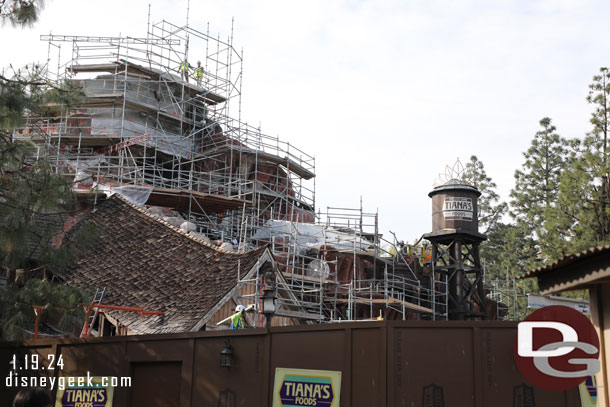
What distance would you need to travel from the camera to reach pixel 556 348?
9648mm

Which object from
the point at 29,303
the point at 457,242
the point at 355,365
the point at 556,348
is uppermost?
the point at 457,242

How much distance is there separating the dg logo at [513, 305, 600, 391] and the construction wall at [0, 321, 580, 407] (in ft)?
0.83

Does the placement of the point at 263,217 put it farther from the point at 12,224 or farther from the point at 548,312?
the point at 548,312

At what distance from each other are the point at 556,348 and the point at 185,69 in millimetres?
36132

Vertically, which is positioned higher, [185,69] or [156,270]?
[185,69]

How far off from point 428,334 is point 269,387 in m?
2.98

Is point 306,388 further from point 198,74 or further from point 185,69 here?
point 198,74

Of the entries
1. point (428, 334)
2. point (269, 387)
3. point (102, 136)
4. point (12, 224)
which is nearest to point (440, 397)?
point (428, 334)

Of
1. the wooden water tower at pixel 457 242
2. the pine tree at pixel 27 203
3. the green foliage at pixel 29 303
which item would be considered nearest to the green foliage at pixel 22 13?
the pine tree at pixel 27 203

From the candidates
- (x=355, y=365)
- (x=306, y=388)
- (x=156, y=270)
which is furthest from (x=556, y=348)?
(x=156, y=270)

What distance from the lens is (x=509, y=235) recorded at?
47188 millimetres

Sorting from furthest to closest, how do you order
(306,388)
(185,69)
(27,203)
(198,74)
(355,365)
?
(198,74) → (185,69) → (27,203) → (306,388) → (355,365)

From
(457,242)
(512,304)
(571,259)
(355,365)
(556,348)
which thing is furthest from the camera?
(512,304)

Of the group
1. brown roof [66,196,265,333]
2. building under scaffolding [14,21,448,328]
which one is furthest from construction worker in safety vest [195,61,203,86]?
brown roof [66,196,265,333]
